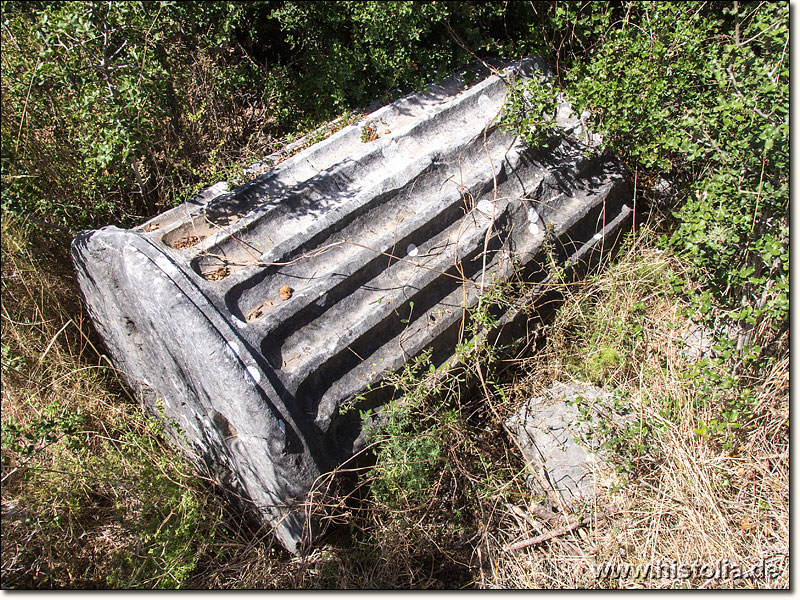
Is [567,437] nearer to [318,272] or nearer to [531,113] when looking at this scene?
[318,272]

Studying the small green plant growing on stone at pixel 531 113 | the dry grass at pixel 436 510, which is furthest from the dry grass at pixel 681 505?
the small green plant growing on stone at pixel 531 113

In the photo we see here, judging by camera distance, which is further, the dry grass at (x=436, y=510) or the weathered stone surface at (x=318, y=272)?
the dry grass at (x=436, y=510)

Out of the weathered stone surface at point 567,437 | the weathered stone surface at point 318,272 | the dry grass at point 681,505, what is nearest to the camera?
the weathered stone surface at point 318,272

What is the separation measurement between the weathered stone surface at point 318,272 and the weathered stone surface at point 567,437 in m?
0.45

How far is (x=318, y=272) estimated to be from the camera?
256 cm

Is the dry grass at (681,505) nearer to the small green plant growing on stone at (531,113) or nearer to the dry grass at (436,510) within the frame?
the dry grass at (436,510)

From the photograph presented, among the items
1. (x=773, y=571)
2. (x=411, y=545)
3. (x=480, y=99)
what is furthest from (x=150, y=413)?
(x=773, y=571)

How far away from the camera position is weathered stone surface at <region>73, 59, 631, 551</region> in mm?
2291

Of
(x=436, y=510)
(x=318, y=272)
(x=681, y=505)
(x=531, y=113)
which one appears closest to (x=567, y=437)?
(x=681, y=505)

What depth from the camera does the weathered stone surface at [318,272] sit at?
2291 millimetres

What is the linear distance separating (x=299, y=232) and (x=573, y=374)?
1534 millimetres

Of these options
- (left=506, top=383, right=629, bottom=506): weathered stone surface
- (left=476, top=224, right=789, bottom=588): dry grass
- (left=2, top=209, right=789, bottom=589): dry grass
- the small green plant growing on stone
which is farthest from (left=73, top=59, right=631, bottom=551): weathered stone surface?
(left=476, top=224, right=789, bottom=588): dry grass

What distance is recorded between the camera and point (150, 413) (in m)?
3.01

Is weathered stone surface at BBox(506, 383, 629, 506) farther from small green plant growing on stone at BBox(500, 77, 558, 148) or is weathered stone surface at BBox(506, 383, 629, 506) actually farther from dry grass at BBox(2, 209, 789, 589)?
small green plant growing on stone at BBox(500, 77, 558, 148)
